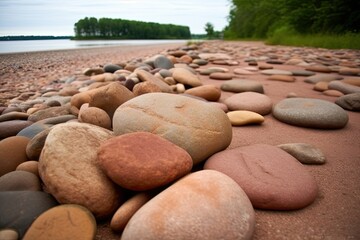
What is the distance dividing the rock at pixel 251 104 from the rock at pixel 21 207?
1.88 metres

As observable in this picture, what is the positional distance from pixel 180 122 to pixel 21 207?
900mm

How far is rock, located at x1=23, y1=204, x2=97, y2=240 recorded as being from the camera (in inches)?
37.5

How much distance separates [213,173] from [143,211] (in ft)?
1.22

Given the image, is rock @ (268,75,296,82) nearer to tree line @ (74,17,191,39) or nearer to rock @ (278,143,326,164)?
rock @ (278,143,326,164)

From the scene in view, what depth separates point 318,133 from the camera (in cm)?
210

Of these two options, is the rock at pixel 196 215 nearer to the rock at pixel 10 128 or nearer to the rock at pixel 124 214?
the rock at pixel 124 214

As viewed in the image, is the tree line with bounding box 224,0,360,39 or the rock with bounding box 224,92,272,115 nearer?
the rock with bounding box 224,92,272,115

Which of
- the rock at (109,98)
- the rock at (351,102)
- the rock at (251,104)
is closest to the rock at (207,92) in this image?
the rock at (251,104)

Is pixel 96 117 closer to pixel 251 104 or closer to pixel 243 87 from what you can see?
pixel 251 104

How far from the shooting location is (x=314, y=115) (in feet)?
7.02

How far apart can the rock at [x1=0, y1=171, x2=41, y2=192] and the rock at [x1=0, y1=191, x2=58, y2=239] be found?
0.12m

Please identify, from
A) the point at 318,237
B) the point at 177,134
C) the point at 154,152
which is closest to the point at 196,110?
the point at 177,134

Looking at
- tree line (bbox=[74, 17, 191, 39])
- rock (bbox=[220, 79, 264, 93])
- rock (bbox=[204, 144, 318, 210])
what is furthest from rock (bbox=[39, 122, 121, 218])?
tree line (bbox=[74, 17, 191, 39])

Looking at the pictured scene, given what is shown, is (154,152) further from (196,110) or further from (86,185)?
(196,110)
